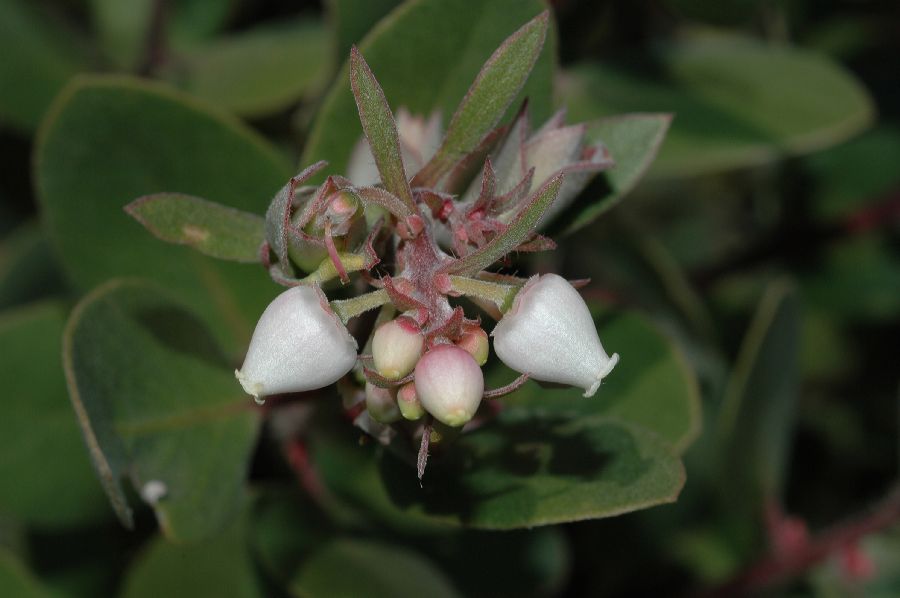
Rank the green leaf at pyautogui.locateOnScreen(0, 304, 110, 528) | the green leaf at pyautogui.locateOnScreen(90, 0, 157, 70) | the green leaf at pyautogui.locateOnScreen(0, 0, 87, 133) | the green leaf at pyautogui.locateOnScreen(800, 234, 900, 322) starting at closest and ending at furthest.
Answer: the green leaf at pyautogui.locateOnScreen(0, 304, 110, 528) < the green leaf at pyautogui.locateOnScreen(0, 0, 87, 133) < the green leaf at pyautogui.locateOnScreen(90, 0, 157, 70) < the green leaf at pyautogui.locateOnScreen(800, 234, 900, 322)

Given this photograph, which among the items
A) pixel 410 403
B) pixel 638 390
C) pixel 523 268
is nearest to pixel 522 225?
pixel 410 403

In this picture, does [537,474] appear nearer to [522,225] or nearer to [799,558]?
[522,225]

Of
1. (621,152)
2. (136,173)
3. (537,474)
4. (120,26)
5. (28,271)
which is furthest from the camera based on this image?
(120,26)

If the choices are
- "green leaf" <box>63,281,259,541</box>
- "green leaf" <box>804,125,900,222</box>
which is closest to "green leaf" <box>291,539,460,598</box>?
"green leaf" <box>63,281,259,541</box>

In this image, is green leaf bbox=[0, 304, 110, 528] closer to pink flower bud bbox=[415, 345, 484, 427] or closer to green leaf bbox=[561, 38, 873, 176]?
pink flower bud bbox=[415, 345, 484, 427]

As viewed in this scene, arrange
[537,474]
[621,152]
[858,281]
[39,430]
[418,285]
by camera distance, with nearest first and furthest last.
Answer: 1. [418,285]
2. [537,474]
3. [621,152]
4. [39,430]
5. [858,281]

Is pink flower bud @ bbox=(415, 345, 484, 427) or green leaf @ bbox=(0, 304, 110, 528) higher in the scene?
pink flower bud @ bbox=(415, 345, 484, 427)
